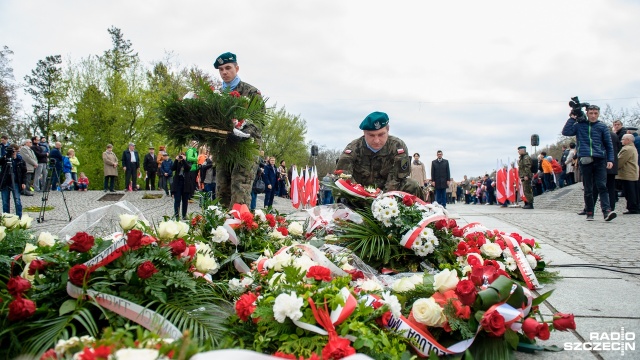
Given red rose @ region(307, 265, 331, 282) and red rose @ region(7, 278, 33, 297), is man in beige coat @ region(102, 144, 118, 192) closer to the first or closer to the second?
red rose @ region(7, 278, 33, 297)

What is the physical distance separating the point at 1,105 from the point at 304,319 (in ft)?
92.1

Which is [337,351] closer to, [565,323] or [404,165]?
[565,323]

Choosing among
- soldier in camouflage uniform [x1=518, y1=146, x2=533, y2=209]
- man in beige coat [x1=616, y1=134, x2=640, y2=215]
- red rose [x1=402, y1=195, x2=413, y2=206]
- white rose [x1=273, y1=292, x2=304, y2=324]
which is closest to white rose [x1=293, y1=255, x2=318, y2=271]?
white rose [x1=273, y1=292, x2=304, y2=324]

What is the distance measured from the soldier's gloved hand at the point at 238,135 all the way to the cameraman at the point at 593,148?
6546 mm

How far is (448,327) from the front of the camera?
2.21 meters

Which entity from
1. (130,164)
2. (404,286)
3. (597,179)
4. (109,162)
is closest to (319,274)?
(404,286)

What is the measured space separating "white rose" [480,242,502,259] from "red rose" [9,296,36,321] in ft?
10.3

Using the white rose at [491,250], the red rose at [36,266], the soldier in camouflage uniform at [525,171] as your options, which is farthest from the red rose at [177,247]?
the soldier in camouflage uniform at [525,171]

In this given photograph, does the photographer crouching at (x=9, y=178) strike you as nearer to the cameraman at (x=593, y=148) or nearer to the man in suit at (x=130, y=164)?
the man in suit at (x=130, y=164)

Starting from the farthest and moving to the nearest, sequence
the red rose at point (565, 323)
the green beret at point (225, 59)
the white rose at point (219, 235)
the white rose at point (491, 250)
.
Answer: the green beret at point (225, 59) < the white rose at point (491, 250) < the white rose at point (219, 235) < the red rose at point (565, 323)

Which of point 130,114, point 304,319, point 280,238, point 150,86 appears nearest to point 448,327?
point 304,319

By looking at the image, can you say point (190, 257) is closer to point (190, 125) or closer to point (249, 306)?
point (249, 306)

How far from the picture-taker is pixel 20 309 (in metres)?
1.86

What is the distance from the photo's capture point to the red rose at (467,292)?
2225mm
